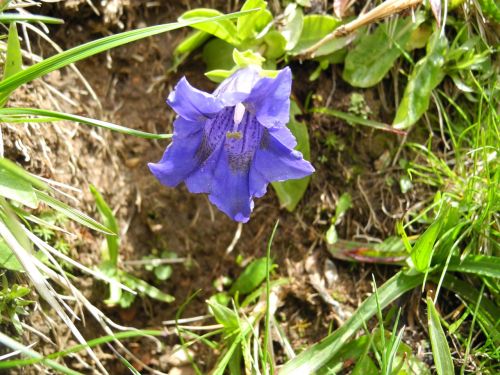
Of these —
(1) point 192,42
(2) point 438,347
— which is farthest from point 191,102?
(2) point 438,347

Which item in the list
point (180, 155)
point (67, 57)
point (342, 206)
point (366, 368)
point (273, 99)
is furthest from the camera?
point (342, 206)

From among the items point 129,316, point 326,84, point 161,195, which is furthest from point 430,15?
point 129,316

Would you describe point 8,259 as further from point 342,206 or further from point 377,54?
point 377,54

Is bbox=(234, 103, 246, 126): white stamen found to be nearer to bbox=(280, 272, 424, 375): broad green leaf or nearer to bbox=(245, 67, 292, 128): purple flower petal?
bbox=(245, 67, 292, 128): purple flower petal

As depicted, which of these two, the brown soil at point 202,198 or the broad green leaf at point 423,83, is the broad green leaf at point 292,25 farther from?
the broad green leaf at point 423,83

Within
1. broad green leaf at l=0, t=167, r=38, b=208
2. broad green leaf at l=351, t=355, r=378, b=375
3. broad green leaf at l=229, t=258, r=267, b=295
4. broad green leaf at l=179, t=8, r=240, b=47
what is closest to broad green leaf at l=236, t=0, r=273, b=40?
broad green leaf at l=179, t=8, r=240, b=47

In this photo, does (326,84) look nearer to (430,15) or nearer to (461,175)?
(430,15)
